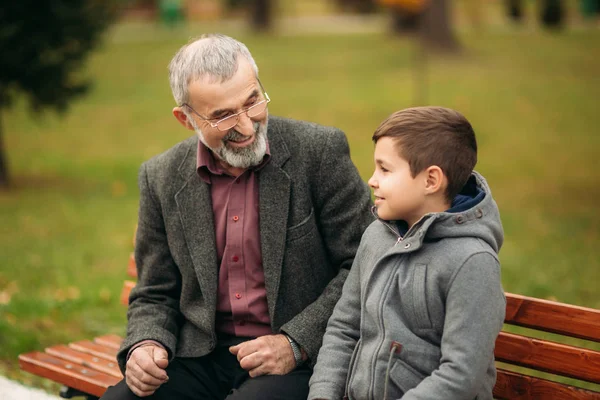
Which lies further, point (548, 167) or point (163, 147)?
point (163, 147)

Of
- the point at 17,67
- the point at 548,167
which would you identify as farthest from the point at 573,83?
the point at 17,67

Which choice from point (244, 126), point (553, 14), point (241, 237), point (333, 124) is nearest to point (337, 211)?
point (241, 237)

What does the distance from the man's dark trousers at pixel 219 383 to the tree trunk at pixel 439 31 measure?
19.5 m

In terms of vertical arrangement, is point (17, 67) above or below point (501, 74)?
above

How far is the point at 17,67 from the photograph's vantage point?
1062cm

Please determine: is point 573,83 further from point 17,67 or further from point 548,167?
point 17,67

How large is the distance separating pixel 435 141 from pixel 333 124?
501 inches

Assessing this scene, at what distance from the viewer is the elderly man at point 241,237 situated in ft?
10.7

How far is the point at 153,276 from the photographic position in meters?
3.60

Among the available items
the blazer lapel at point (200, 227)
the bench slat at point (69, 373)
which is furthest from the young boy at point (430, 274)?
the bench slat at point (69, 373)

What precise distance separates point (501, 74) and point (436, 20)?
10.8ft

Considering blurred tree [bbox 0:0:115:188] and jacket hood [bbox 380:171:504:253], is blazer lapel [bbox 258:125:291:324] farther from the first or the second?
blurred tree [bbox 0:0:115:188]

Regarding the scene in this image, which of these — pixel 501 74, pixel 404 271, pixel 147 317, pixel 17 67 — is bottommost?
pixel 501 74

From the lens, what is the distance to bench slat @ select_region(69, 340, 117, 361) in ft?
13.7
